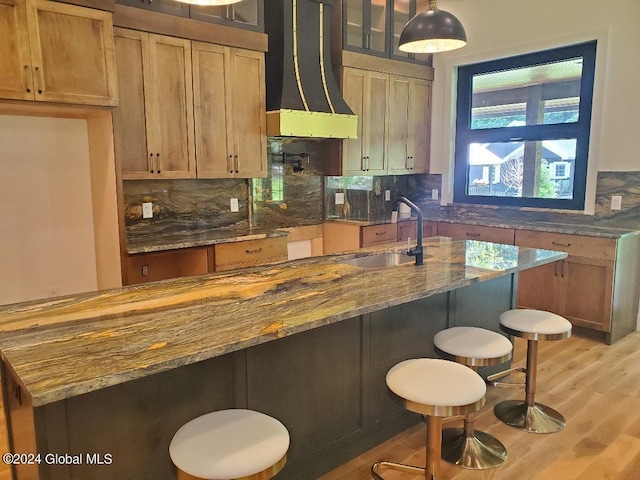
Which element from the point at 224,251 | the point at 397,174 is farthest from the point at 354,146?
the point at 224,251

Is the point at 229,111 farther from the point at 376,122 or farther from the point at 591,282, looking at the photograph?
the point at 591,282

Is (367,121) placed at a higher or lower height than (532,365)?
higher

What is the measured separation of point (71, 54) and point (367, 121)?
2.90 metres

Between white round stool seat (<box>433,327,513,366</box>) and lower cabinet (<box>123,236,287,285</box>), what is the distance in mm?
1938

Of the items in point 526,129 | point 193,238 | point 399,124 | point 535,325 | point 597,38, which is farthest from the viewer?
point 399,124

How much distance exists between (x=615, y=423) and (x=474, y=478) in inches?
41.6

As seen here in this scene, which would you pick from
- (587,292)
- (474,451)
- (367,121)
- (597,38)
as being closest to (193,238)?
(367,121)

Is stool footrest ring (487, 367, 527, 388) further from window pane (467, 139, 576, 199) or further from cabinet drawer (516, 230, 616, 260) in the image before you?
window pane (467, 139, 576, 199)

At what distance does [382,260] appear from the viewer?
9.54ft

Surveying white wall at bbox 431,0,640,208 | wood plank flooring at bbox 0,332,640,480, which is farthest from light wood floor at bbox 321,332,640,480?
white wall at bbox 431,0,640,208

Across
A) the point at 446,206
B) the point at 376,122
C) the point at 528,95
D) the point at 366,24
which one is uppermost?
the point at 366,24

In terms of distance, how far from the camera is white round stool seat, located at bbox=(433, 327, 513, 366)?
217cm

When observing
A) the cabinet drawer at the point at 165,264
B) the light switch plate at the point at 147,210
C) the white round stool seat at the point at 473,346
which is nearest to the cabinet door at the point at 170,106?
the light switch plate at the point at 147,210

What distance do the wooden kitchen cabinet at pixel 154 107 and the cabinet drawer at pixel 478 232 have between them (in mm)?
2642
